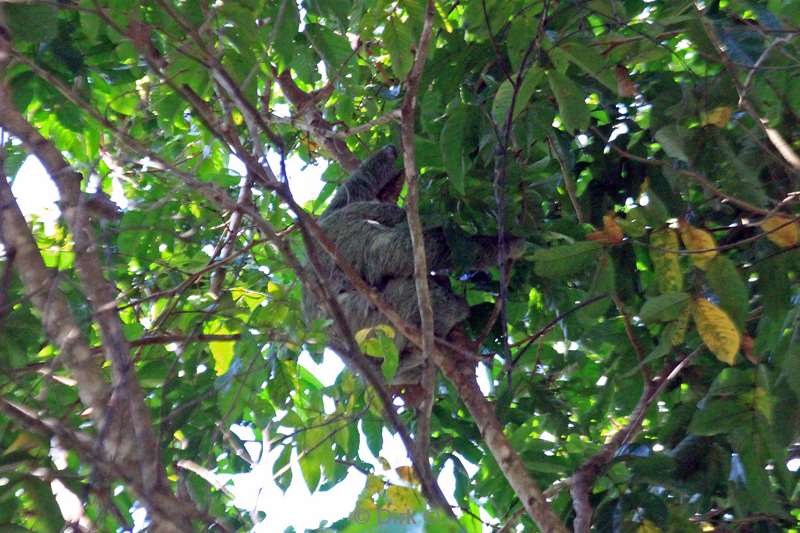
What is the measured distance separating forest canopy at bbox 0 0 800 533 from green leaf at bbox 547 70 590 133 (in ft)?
0.04

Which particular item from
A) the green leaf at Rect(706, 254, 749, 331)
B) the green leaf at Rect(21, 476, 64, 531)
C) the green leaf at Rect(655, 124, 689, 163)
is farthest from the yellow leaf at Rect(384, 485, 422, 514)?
the green leaf at Rect(655, 124, 689, 163)

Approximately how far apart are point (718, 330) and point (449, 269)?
10.2 feet

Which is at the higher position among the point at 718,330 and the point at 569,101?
the point at 569,101

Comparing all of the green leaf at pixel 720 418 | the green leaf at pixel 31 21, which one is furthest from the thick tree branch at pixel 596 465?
the green leaf at pixel 31 21

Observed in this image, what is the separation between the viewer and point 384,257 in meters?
7.44

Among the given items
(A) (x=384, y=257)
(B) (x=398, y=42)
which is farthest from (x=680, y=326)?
(A) (x=384, y=257)

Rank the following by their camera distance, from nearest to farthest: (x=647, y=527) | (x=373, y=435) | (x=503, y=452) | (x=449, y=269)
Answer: (x=503, y=452) < (x=647, y=527) < (x=373, y=435) < (x=449, y=269)

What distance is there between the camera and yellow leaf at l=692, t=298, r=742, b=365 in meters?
4.32

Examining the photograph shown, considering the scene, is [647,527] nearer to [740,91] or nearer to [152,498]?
[740,91]

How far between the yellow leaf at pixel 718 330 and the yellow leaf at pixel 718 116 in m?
1.16

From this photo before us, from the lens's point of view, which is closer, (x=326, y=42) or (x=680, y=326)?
(x=680, y=326)

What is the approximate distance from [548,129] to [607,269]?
37.6 inches

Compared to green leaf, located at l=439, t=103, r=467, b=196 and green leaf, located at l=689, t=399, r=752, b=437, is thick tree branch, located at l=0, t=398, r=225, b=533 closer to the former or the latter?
green leaf, located at l=689, t=399, r=752, b=437

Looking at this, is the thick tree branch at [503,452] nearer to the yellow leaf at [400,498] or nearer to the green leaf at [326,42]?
the yellow leaf at [400,498]
